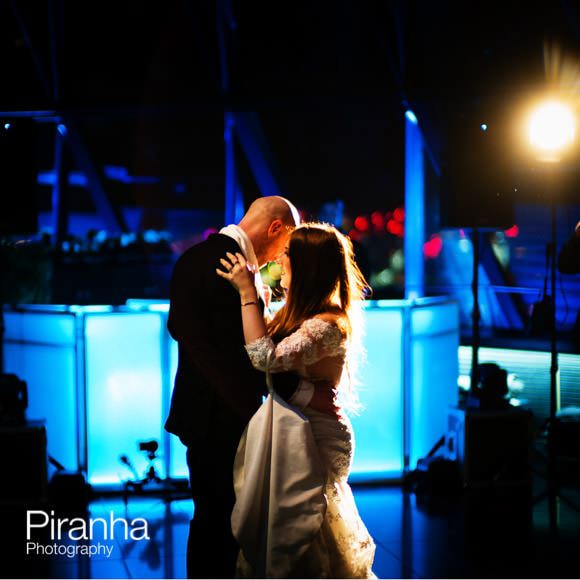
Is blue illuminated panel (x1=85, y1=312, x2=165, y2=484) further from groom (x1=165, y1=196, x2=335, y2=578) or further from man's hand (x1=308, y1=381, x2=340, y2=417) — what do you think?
man's hand (x1=308, y1=381, x2=340, y2=417)

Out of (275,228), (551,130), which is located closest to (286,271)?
(275,228)

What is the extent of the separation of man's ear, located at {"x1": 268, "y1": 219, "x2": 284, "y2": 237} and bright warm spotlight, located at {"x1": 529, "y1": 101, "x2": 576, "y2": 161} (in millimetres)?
Answer: 2851

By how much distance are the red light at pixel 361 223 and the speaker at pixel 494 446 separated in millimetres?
2376

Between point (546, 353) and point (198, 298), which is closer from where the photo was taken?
point (198, 298)

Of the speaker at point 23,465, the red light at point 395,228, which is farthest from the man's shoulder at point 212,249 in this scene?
the red light at point 395,228

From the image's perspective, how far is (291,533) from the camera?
8.17ft

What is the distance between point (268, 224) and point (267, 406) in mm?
641

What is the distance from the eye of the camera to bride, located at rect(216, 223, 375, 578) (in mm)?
2471

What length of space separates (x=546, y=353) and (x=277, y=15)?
3.71 metres

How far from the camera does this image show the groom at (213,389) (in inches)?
101

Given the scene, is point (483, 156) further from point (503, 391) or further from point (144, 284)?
point (144, 284)

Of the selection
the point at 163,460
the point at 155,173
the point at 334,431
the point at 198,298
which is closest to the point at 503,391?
the point at 163,460

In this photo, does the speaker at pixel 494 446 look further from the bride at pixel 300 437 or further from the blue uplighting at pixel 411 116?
the blue uplighting at pixel 411 116

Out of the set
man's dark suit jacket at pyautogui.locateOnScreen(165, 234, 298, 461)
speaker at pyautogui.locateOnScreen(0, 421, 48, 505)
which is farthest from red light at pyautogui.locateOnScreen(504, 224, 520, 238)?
man's dark suit jacket at pyautogui.locateOnScreen(165, 234, 298, 461)
